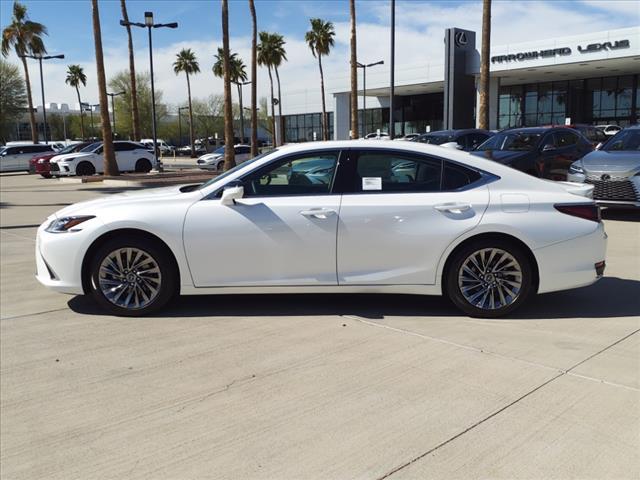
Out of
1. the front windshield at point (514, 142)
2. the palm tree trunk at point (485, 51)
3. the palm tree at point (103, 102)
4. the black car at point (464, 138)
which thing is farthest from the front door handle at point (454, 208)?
the palm tree at point (103, 102)

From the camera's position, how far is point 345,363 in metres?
4.22

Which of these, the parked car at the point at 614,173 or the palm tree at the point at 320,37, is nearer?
the parked car at the point at 614,173

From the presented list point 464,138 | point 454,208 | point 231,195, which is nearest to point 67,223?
point 231,195

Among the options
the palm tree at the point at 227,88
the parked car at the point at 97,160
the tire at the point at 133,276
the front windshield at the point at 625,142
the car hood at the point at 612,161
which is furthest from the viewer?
the parked car at the point at 97,160

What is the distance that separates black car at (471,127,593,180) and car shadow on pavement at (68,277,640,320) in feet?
22.9

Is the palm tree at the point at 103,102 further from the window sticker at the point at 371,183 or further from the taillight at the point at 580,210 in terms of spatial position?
the taillight at the point at 580,210

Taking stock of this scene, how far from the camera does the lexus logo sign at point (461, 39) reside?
140ft

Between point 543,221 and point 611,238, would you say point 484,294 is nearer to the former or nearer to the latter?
point 543,221

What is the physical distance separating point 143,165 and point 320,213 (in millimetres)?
25339

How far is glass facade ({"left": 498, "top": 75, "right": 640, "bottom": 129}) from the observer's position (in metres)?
47.1

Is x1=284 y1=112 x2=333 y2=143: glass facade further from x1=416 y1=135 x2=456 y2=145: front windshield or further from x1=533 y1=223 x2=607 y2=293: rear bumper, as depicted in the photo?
x1=533 y1=223 x2=607 y2=293: rear bumper

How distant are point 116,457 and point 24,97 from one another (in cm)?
6591

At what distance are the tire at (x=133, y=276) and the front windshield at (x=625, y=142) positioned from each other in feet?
31.6

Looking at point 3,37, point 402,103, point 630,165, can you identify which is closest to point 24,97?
point 3,37
